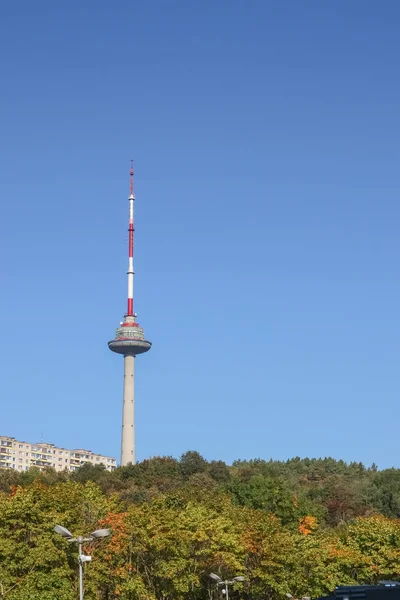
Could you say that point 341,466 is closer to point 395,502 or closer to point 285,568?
point 395,502

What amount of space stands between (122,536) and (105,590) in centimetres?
509

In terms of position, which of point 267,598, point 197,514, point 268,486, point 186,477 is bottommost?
point 267,598

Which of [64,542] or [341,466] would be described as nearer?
[64,542]

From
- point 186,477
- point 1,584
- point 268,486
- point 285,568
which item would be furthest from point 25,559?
point 186,477

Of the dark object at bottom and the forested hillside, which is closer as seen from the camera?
the dark object at bottom

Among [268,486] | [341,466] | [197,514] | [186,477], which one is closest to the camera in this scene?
[197,514]

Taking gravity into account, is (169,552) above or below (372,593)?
above

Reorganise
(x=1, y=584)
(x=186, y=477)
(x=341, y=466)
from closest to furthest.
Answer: (x=1, y=584) < (x=186, y=477) < (x=341, y=466)

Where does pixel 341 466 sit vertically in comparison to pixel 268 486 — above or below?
above

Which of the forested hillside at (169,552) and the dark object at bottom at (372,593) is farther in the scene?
the forested hillside at (169,552)

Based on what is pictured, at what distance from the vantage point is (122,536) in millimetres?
68062

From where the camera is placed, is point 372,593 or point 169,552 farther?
point 169,552

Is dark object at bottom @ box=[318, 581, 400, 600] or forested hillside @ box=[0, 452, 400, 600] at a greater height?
forested hillside @ box=[0, 452, 400, 600]

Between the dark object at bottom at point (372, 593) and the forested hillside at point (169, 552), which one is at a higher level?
the forested hillside at point (169, 552)
